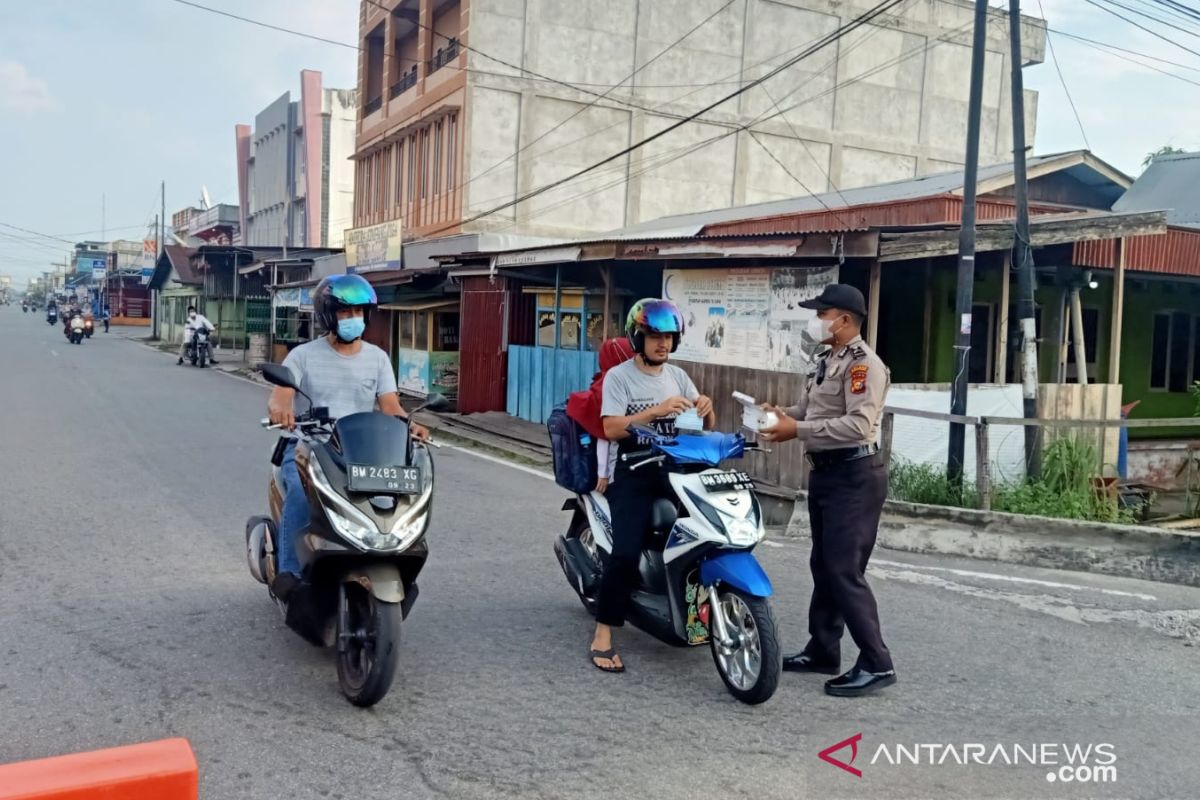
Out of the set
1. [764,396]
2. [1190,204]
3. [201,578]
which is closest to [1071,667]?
[201,578]

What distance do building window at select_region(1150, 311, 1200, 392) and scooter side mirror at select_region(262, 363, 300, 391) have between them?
14.5 m

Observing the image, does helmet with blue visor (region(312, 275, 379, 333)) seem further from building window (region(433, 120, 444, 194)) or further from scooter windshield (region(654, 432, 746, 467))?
building window (region(433, 120, 444, 194))

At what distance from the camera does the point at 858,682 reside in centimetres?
480

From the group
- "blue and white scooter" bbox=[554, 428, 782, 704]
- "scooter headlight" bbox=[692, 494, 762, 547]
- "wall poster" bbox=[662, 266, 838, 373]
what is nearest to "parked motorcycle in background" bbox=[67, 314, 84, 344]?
"wall poster" bbox=[662, 266, 838, 373]

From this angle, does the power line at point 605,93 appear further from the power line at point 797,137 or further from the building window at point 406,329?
the building window at point 406,329

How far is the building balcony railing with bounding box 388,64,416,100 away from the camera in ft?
106

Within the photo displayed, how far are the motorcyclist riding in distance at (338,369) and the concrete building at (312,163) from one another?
4215cm

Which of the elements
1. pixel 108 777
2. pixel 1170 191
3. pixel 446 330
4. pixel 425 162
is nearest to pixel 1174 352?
pixel 1170 191

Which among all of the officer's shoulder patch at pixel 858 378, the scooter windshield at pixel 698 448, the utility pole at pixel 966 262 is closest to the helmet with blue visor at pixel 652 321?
the scooter windshield at pixel 698 448

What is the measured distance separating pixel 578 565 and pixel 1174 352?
13.5 metres

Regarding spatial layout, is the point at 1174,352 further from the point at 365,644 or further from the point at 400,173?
the point at 400,173

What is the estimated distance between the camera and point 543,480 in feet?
38.7

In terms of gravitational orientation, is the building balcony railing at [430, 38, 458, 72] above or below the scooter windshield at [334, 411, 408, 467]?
above

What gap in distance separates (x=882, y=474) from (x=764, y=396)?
647 centimetres
